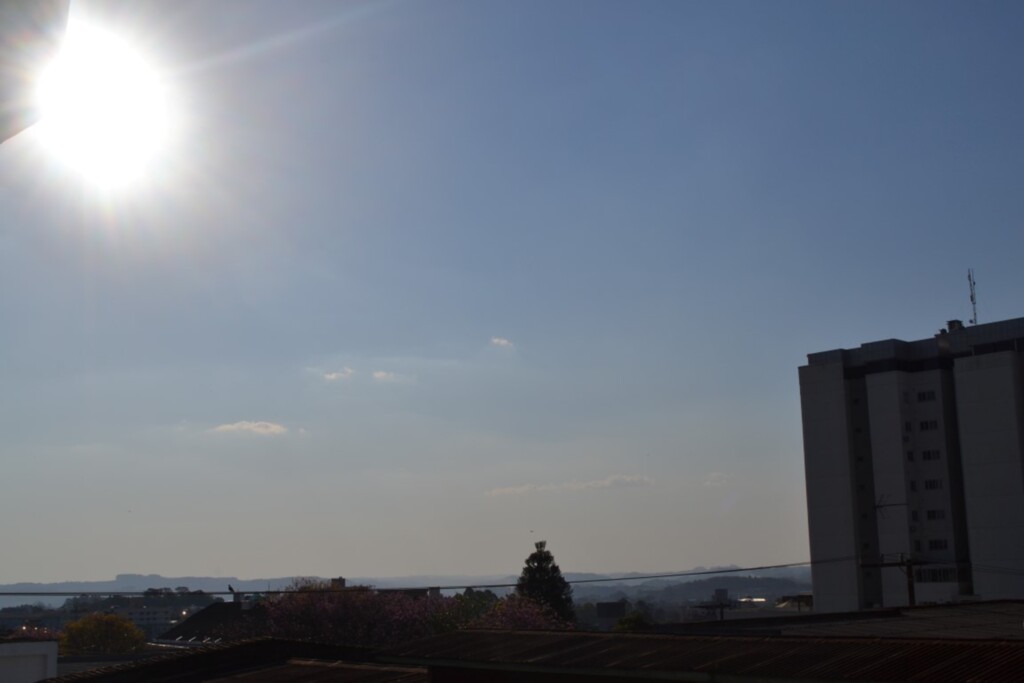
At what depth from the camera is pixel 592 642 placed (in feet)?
59.1

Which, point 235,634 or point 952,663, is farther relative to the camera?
point 235,634

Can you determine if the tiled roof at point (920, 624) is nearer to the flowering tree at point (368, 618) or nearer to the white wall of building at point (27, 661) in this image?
the white wall of building at point (27, 661)

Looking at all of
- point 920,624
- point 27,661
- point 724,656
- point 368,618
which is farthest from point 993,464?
point 724,656

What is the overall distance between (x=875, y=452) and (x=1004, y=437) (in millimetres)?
13184

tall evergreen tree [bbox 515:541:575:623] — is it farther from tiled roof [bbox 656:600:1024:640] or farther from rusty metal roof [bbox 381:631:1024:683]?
rusty metal roof [bbox 381:631:1024:683]

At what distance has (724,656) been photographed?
47.9 ft

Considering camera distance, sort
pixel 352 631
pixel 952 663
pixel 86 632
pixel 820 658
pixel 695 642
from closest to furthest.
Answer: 1. pixel 952 663
2. pixel 820 658
3. pixel 695 642
4. pixel 352 631
5. pixel 86 632

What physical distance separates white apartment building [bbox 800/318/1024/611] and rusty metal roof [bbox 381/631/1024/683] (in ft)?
256

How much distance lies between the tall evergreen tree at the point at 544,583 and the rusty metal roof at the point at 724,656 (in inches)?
2549

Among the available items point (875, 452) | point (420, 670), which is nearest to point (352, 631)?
point (420, 670)

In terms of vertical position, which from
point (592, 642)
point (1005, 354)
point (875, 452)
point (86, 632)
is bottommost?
point (86, 632)

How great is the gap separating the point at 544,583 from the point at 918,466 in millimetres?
40603

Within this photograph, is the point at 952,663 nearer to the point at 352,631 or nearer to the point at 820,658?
the point at 820,658

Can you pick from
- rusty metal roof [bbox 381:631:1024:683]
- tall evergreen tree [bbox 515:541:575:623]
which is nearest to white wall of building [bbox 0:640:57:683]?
rusty metal roof [bbox 381:631:1024:683]
